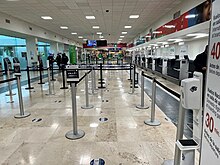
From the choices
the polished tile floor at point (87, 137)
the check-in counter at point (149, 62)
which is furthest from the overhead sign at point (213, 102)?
the check-in counter at point (149, 62)

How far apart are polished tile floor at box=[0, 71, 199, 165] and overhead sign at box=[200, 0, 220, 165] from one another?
134 centimetres

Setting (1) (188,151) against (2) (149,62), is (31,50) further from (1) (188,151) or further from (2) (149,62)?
(1) (188,151)

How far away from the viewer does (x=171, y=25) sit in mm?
9109

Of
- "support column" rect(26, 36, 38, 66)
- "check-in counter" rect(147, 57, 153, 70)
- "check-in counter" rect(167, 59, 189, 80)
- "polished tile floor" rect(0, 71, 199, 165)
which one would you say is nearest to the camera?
"polished tile floor" rect(0, 71, 199, 165)

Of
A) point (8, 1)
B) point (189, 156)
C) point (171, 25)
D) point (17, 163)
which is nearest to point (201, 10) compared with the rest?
point (171, 25)

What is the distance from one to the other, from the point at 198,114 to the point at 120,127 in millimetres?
2223

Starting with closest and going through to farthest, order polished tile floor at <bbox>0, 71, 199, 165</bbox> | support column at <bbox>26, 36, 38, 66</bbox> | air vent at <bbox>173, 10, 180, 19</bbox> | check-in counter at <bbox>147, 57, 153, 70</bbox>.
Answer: polished tile floor at <bbox>0, 71, 199, 165</bbox>, air vent at <bbox>173, 10, 180, 19</bbox>, support column at <bbox>26, 36, 38, 66</bbox>, check-in counter at <bbox>147, 57, 153, 70</bbox>

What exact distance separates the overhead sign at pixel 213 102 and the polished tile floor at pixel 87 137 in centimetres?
134

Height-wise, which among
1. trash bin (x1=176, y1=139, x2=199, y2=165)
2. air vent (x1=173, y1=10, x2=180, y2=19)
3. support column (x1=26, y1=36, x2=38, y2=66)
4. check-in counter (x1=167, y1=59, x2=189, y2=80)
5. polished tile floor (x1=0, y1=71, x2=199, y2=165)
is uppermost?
air vent (x1=173, y1=10, x2=180, y2=19)

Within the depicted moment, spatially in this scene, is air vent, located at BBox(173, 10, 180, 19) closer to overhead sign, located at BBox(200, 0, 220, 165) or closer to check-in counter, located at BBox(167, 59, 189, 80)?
check-in counter, located at BBox(167, 59, 189, 80)

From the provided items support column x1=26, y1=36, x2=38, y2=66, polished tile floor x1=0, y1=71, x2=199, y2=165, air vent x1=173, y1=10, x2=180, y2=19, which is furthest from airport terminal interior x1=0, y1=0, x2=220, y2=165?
support column x1=26, y1=36, x2=38, y2=66

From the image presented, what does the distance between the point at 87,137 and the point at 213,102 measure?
234cm

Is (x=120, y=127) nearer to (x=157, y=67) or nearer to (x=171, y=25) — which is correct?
(x=171, y=25)

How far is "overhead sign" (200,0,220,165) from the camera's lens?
0.97 m
